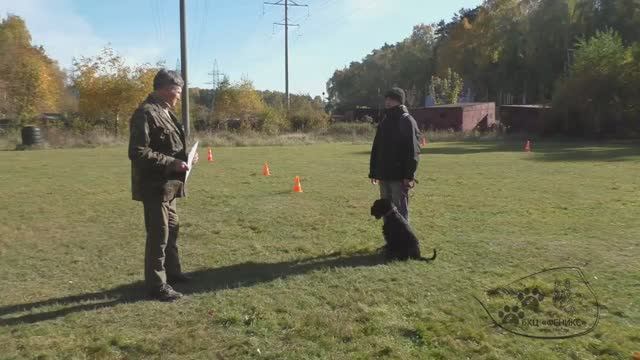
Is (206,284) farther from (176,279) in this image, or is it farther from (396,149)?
(396,149)

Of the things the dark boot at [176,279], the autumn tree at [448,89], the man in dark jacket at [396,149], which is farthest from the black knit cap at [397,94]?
the autumn tree at [448,89]

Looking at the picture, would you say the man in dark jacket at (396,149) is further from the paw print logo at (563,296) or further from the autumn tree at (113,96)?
the autumn tree at (113,96)

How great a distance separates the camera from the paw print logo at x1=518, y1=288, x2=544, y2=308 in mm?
4520

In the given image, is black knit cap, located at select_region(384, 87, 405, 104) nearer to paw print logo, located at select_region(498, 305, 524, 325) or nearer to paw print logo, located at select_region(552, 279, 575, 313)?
paw print logo, located at select_region(552, 279, 575, 313)

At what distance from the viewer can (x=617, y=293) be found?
483 centimetres

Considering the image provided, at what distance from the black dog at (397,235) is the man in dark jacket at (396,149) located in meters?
0.28

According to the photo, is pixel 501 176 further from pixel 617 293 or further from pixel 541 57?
pixel 541 57

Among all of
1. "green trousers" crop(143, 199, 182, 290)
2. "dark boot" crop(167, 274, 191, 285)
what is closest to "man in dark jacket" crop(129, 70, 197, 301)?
"green trousers" crop(143, 199, 182, 290)

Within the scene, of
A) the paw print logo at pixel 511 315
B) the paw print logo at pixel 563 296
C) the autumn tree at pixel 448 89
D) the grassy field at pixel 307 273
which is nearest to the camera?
the grassy field at pixel 307 273

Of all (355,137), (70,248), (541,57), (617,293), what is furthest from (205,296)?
(541,57)

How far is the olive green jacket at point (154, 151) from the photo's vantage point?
14.9 ft

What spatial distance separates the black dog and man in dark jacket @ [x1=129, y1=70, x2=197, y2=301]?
7.26 ft

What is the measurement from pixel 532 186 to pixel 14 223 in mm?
10108

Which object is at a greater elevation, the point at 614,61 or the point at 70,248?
the point at 614,61
